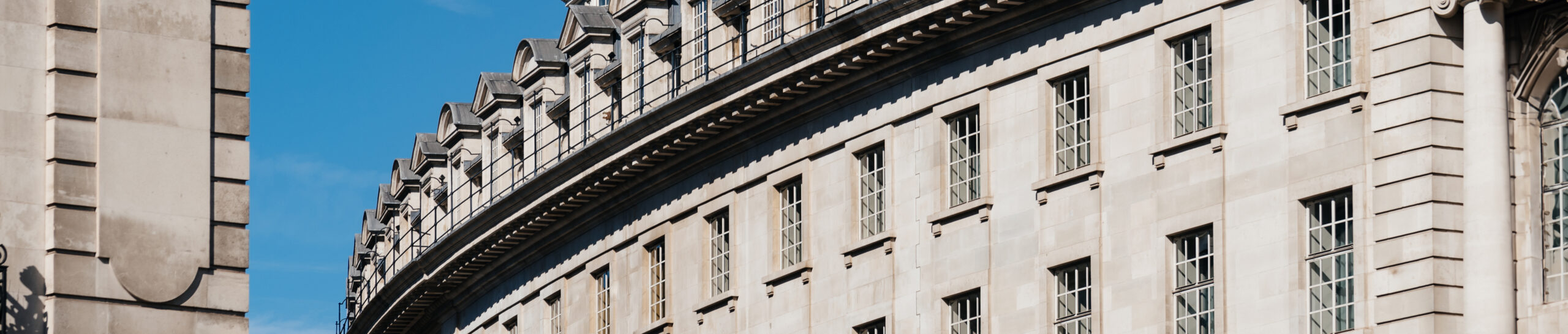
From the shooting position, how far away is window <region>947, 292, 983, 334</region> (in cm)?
4656

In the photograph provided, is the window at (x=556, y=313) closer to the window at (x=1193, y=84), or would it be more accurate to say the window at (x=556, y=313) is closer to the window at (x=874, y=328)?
the window at (x=874, y=328)

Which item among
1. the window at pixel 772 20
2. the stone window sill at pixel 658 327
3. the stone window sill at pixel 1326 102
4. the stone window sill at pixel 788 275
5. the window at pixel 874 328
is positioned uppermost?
the window at pixel 772 20

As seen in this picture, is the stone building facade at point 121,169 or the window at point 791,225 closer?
the stone building facade at point 121,169

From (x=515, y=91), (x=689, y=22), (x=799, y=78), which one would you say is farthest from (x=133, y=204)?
(x=515, y=91)

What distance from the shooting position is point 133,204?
87.7 ft

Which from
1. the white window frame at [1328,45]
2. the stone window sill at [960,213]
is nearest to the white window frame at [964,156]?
the stone window sill at [960,213]

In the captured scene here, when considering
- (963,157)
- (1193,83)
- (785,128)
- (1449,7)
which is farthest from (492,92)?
(1449,7)

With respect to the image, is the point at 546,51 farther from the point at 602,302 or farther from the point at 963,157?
the point at 963,157

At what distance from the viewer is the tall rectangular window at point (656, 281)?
57.9m

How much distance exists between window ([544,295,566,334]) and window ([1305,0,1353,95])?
27.2m

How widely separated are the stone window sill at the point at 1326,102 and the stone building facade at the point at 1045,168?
0.05 m

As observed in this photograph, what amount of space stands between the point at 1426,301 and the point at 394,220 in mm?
44449

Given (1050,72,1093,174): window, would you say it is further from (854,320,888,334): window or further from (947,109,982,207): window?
(854,320,888,334): window

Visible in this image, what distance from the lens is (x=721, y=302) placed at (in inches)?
2148
